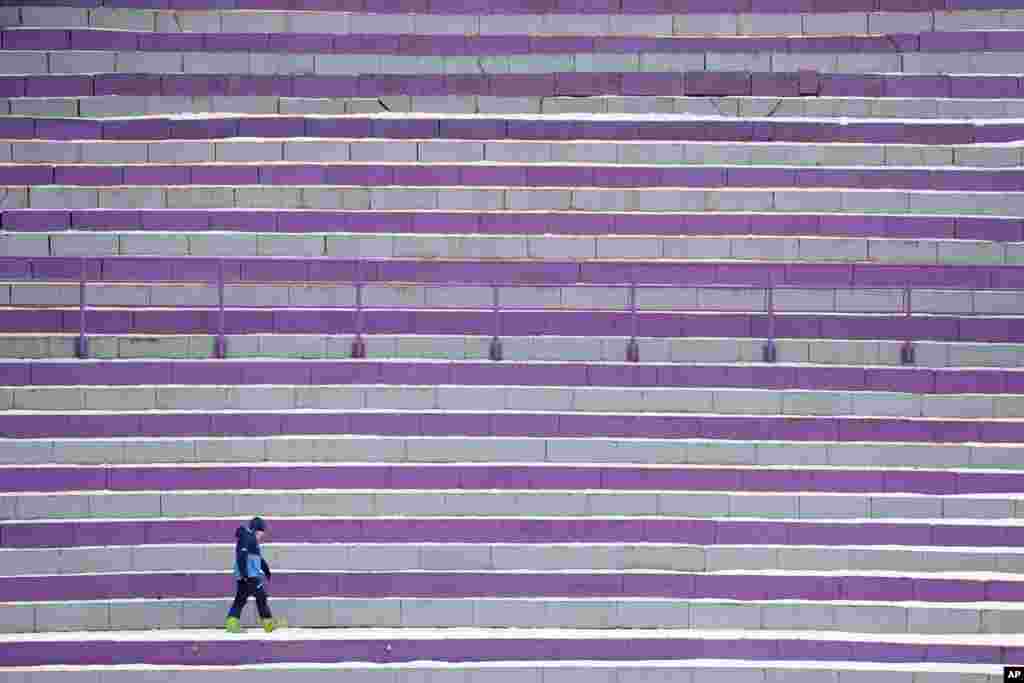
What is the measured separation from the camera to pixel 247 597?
1603cm

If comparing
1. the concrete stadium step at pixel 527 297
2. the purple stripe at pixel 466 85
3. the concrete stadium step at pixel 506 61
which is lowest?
the concrete stadium step at pixel 527 297

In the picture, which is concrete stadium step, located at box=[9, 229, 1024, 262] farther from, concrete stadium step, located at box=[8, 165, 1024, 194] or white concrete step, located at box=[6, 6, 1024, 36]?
white concrete step, located at box=[6, 6, 1024, 36]

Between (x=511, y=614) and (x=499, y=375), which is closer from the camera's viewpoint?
(x=511, y=614)

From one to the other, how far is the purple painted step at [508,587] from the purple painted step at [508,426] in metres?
1.50

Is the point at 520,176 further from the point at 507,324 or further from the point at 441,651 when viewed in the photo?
the point at 441,651

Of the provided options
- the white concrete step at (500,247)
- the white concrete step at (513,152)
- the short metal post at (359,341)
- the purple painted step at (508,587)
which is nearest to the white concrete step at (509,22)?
the white concrete step at (513,152)

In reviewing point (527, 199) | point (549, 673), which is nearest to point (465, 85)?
point (527, 199)

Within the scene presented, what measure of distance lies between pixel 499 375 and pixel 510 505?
4.61 ft

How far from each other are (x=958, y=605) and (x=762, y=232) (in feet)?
15.8

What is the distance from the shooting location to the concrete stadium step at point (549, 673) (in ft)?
51.8

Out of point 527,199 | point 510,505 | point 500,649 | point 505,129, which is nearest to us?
point 500,649

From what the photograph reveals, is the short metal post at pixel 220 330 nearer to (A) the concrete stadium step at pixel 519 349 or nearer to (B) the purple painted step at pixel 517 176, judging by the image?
(A) the concrete stadium step at pixel 519 349

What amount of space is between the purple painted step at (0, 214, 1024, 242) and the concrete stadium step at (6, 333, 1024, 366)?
1.64m

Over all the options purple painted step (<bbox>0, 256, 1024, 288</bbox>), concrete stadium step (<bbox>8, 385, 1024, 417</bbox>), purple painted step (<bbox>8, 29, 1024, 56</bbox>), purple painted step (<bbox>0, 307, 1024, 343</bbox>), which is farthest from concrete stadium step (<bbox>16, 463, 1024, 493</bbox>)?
purple painted step (<bbox>8, 29, 1024, 56</bbox>)
